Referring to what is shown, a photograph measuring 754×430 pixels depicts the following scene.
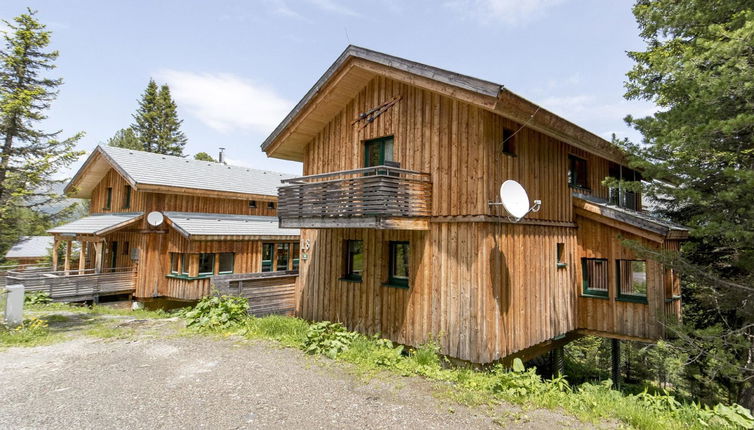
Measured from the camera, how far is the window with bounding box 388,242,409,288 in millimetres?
9934

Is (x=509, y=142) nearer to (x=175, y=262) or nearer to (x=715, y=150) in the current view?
(x=715, y=150)

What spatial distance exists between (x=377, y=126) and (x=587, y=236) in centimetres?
763

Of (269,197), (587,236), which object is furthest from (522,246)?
(269,197)

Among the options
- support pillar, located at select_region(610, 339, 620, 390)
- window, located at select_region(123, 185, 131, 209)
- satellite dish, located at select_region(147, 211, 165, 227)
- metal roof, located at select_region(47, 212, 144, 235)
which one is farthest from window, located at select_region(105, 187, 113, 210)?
support pillar, located at select_region(610, 339, 620, 390)

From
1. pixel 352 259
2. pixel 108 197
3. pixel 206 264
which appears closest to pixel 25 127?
pixel 108 197

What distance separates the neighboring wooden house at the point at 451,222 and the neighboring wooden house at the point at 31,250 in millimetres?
28260

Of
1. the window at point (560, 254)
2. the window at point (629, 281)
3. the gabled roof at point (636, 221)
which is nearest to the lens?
the gabled roof at point (636, 221)

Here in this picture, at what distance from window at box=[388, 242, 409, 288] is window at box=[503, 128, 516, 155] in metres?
3.63

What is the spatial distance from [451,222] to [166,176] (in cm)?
1777

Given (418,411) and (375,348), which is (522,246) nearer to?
(375,348)

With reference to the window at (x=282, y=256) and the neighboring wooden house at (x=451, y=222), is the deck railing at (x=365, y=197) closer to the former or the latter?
the neighboring wooden house at (x=451, y=222)

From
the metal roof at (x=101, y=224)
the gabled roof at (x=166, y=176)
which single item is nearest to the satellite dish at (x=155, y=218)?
the metal roof at (x=101, y=224)

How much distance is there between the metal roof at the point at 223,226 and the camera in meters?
17.8

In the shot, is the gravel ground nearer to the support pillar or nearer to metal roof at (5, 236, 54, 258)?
the support pillar
